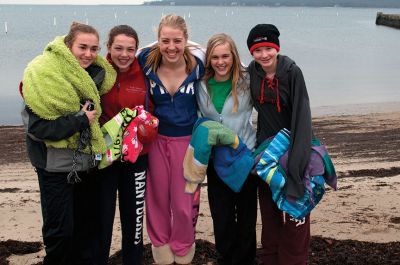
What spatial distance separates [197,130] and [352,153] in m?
7.08

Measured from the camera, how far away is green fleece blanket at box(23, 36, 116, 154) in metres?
3.61

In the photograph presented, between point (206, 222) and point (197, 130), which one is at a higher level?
point (197, 130)

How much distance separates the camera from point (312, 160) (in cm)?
388

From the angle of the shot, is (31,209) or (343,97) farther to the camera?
(343,97)

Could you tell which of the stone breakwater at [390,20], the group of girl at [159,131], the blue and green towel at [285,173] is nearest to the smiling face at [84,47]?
the group of girl at [159,131]

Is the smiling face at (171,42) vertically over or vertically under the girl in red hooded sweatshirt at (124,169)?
over

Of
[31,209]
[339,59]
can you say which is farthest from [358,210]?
[339,59]

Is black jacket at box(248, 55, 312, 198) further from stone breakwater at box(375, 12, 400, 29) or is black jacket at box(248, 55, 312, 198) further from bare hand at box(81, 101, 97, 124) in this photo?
stone breakwater at box(375, 12, 400, 29)

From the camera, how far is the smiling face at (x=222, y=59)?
4160 millimetres

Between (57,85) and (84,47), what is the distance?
0.38 m

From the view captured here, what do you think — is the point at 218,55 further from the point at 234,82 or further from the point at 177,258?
the point at 177,258

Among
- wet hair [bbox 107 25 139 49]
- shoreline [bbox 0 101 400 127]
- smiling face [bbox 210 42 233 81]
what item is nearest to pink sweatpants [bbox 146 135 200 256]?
smiling face [bbox 210 42 233 81]

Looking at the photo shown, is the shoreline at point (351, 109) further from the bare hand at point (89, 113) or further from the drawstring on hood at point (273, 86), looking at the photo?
the bare hand at point (89, 113)

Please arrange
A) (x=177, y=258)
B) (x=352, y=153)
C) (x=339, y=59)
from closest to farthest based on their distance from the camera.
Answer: (x=177, y=258)
(x=352, y=153)
(x=339, y=59)
